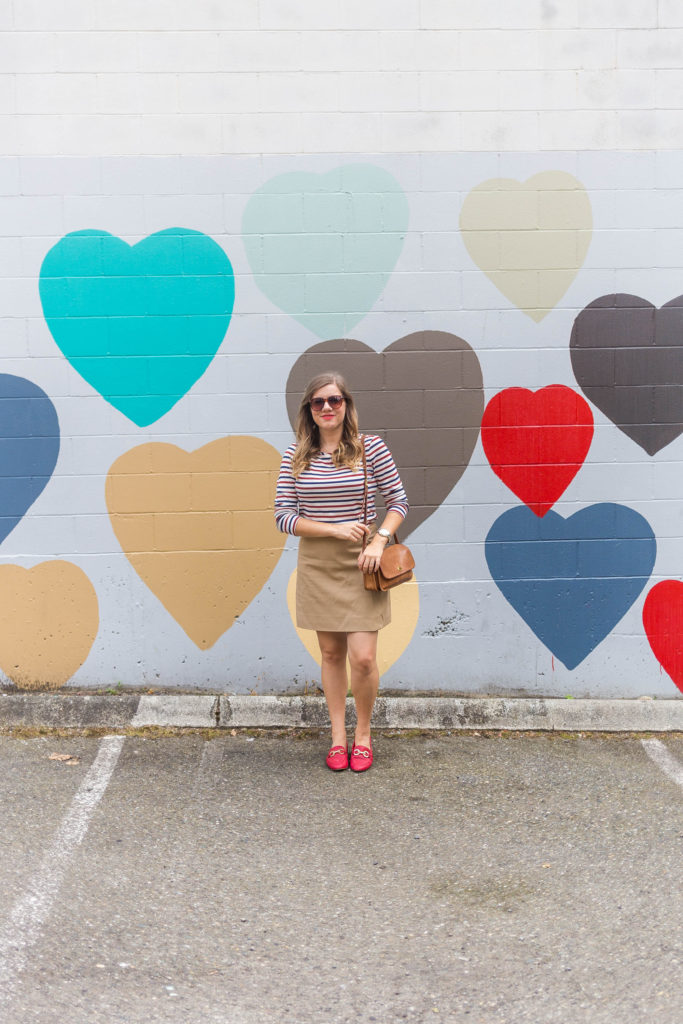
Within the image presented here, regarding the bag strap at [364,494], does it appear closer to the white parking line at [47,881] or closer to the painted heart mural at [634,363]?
the painted heart mural at [634,363]

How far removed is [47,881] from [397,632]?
245 centimetres

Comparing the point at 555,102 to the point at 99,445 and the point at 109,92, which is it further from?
the point at 99,445

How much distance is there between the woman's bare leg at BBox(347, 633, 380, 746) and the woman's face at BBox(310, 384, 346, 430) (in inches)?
39.7

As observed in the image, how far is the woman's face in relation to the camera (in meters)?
4.33

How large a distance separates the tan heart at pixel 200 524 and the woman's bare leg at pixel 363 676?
1.05 metres

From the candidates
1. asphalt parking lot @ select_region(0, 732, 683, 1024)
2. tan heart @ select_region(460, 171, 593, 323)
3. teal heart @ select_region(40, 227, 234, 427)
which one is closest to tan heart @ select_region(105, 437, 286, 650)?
teal heart @ select_region(40, 227, 234, 427)

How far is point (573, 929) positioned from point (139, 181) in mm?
4214

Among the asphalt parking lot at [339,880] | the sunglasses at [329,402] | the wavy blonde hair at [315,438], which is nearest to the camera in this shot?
the asphalt parking lot at [339,880]

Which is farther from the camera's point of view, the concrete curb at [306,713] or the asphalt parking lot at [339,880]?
the concrete curb at [306,713]

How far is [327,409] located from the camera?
4340 mm

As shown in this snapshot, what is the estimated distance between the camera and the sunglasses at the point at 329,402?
432 centimetres

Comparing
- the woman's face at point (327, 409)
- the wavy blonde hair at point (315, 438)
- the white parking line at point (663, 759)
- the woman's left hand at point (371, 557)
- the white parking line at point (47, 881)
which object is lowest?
the white parking line at point (663, 759)

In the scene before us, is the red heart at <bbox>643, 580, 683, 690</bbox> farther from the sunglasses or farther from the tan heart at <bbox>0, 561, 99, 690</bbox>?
the tan heart at <bbox>0, 561, 99, 690</bbox>

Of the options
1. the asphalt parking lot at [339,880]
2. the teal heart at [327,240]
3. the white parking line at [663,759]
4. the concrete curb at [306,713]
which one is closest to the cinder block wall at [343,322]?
the teal heart at [327,240]
